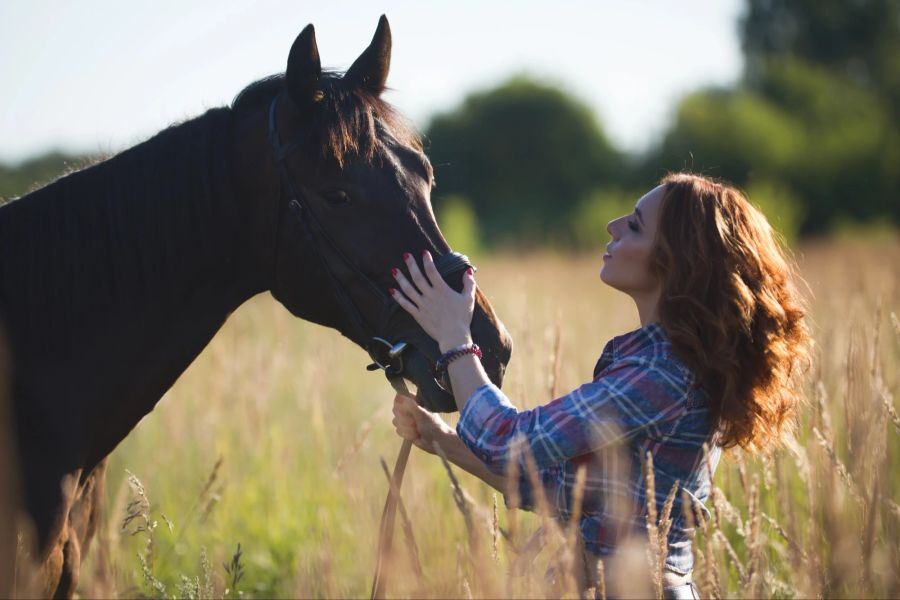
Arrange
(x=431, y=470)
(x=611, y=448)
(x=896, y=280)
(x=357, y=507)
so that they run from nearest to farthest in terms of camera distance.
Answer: (x=611, y=448) → (x=357, y=507) → (x=431, y=470) → (x=896, y=280)

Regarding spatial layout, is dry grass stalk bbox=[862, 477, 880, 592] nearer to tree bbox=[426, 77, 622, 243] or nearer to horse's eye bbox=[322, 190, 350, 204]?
horse's eye bbox=[322, 190, 350, 204]

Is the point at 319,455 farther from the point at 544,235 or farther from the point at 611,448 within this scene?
the point at 544,235

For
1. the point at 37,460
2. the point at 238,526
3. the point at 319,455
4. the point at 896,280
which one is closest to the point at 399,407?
the point at 37,460

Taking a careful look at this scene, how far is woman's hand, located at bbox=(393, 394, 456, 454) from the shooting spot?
235 centimetres

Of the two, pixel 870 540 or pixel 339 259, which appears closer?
pixel 870 540

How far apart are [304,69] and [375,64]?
0.36 metres

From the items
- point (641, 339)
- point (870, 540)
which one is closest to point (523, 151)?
point (641, 339)

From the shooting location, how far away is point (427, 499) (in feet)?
13.5

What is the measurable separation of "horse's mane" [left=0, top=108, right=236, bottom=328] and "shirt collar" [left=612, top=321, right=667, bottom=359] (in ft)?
4.54

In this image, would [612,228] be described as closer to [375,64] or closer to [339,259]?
[339,259]

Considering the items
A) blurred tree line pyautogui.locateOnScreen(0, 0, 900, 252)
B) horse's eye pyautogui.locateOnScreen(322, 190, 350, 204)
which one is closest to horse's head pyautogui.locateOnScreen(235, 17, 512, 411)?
horse's eye pyautogui.locateOnScreen(322, 190, 350, 204)

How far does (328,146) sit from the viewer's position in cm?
238

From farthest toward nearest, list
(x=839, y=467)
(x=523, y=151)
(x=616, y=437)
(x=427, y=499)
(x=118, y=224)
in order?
(x=523, y=151), (x=427, y=499), (x=118, y=224), (x=839, y=467), (x=616, y=437)

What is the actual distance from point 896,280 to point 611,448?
8839 mm
